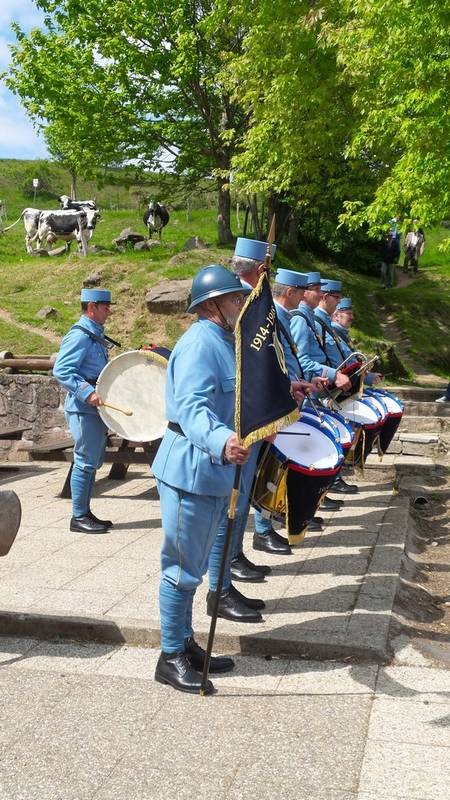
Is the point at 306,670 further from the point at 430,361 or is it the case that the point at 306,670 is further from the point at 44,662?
the point at 430,361

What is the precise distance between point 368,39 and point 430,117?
7.99 feet

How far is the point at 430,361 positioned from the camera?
1959 centimetres

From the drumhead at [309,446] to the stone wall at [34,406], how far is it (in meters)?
6.27

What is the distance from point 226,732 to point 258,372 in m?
1.58

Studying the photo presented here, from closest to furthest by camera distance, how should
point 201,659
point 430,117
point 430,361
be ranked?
point 201,659
point 430,117
point 430,361

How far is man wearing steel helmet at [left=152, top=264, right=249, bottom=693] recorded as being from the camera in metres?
4.12

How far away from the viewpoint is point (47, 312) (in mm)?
17234

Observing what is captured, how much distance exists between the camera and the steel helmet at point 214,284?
13.6ft

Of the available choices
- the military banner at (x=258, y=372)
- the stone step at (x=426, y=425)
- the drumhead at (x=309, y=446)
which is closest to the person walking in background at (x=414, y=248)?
the stone step at (x=426, y=425)

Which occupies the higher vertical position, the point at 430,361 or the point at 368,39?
the point at 368,39

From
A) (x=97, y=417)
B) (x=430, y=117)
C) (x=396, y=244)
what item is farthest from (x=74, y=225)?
(x=97, y=417)

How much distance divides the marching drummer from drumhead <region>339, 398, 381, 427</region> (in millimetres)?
2160

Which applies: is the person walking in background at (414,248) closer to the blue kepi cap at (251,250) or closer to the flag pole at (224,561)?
the blue kepi cap at (251,250)

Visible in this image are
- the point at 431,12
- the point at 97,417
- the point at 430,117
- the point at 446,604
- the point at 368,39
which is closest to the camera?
the point at 446,604
